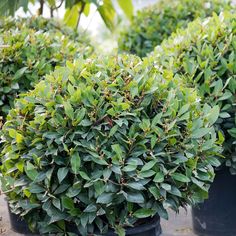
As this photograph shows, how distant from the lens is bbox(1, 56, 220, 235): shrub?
9.53ft

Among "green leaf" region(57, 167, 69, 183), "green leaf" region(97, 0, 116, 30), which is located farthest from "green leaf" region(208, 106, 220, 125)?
"green leaf" region(97, 0, 116, 30)

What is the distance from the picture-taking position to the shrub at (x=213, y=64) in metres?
3.71

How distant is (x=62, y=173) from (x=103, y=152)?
23 cm

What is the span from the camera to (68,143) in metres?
→ 2.96

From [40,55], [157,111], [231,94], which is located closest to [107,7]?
[40,55]

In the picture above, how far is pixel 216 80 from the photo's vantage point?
12.5 feet

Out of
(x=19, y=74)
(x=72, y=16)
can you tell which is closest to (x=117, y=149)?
(x=19, y=74)

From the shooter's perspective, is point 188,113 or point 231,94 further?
point 231,94

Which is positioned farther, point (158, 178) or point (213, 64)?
point (213, 64)

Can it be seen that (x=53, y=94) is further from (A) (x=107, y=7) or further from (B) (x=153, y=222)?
(A) (x=107, y=7)

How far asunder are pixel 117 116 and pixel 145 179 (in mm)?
348

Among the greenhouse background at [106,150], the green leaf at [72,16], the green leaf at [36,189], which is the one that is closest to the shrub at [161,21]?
the green leaf at [72,16]

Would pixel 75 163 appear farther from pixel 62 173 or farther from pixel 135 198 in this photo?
pixel 135 198

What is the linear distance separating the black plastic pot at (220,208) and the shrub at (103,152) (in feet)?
2.37
